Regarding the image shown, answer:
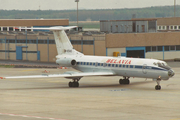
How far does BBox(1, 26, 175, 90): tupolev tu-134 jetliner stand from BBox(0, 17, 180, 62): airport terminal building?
19705 millimetres

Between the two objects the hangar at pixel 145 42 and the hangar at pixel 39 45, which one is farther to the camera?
the hangar at pixel 39 45

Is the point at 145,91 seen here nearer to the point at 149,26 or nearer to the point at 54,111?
the point at 54,111

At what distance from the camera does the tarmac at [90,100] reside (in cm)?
2158

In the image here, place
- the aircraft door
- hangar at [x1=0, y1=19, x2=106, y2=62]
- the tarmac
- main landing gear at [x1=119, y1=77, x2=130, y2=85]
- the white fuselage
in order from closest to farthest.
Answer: the tarmac → the white fuselage → the aircraft door → main landing gear at [x1=119, y1=77, x2=130, y2=85] → hangar at [x1=0, y1=19, x2=106, y2=62]

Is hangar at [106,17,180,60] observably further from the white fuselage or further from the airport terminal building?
the white fuselage

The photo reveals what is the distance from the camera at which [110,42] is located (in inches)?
2354

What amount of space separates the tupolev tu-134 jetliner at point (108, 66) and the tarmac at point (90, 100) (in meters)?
1.24

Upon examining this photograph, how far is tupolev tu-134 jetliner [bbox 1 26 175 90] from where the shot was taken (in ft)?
110

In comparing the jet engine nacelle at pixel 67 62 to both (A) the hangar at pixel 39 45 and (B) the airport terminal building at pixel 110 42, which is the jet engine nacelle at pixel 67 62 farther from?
(A) the hangar at pixel 39 45

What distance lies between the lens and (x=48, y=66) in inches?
2293

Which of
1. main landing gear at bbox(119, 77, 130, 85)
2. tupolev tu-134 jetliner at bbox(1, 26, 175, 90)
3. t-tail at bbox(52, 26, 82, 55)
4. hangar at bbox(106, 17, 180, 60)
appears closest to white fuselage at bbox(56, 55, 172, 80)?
tupolev tu-134 jetliner at bbox(1, 26, 175, 90)

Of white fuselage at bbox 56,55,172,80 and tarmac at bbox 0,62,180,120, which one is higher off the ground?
white fuselage at bbox 56,55,172,80

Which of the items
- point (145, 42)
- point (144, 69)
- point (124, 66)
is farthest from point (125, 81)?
point (145, 42)

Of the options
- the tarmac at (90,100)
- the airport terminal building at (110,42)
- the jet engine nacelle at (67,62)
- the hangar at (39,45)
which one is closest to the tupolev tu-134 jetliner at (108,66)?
the jet engine nacelle at (67,62)
